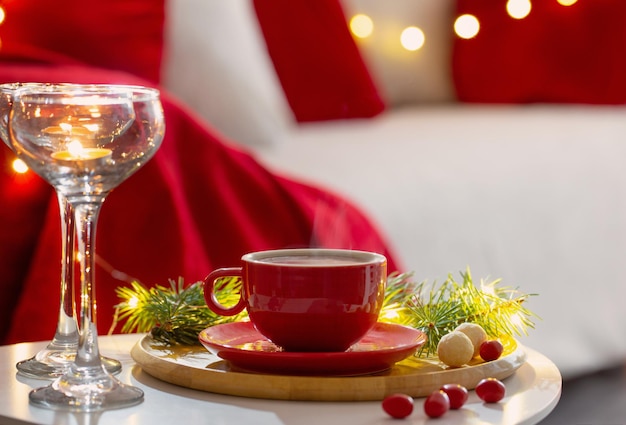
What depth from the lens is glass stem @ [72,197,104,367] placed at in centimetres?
74

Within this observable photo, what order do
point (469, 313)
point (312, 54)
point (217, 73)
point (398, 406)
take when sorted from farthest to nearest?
1. point (312, 54)
2. point (217, 73)
3. point (469, 313)
4. point (398, 406)

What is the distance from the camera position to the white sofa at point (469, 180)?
1.95 meters

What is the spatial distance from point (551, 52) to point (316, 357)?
87.5 inches

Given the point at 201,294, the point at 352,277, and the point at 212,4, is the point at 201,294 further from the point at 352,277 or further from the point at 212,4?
the point at 212,4

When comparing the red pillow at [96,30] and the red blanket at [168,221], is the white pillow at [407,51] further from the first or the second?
the red blanket at [168,221]

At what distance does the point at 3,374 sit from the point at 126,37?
1289 millimetres

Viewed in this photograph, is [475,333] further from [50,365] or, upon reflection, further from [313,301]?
[50,365]

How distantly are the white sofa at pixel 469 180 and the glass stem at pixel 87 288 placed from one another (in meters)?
1.12

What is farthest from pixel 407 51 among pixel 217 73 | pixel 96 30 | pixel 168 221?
pixel 168 221

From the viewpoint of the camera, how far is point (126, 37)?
201 centimetres

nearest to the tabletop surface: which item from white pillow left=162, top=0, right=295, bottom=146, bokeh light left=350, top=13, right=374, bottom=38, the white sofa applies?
the white sofa

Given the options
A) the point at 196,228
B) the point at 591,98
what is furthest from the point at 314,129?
the point at 196,228

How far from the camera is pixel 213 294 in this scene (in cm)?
84

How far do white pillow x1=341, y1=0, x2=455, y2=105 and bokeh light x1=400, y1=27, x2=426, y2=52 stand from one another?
1cm
